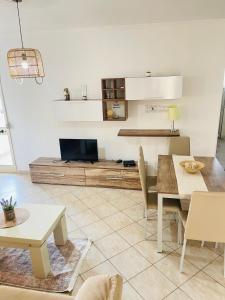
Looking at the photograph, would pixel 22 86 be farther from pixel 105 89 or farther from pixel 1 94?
pixel 105 89

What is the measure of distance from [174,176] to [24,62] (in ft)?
6.45

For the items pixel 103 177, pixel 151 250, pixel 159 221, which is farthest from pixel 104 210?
pixel 159 221

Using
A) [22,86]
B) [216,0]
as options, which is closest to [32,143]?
[22,86]

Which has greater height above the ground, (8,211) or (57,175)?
(8,211)

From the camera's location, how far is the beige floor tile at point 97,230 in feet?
9.03

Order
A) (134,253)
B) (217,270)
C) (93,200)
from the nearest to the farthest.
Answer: (217,270) → (134,253) → (93,200)

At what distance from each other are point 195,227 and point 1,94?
4.16m

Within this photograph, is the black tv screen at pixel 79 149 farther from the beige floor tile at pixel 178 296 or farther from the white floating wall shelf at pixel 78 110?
the beige floor tile at pixel 178 296

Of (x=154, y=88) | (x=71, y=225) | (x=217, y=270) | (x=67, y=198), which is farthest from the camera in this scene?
(x=67, y=198)

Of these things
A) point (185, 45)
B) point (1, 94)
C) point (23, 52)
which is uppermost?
point (185, 45)

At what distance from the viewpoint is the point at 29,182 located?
4352 millimetres

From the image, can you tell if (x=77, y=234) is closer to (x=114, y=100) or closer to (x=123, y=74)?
(x=114, y=100)

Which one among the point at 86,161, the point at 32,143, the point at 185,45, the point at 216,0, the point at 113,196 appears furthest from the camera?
the point at 32,143

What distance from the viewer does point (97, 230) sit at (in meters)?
2.86
